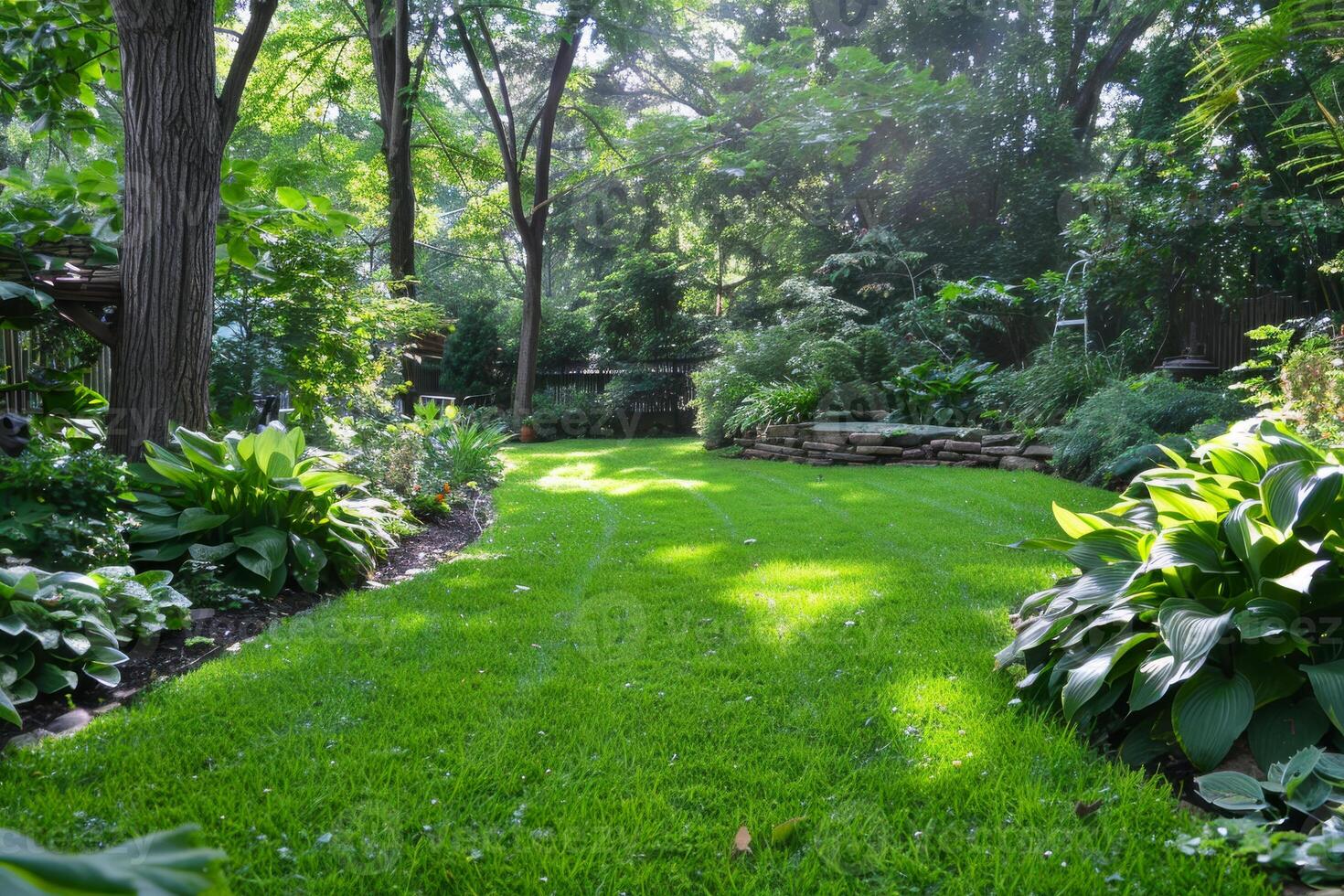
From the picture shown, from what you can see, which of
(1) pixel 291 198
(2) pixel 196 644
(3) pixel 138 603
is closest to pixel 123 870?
(3) pixel 138 603

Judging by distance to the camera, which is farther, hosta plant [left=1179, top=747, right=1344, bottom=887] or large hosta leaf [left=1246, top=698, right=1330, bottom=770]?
large hosta leaf [left=1246, top=698, right=1330, bottom=770]

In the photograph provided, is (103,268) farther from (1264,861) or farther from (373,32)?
(373,32)

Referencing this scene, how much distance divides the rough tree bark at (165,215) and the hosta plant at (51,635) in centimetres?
168

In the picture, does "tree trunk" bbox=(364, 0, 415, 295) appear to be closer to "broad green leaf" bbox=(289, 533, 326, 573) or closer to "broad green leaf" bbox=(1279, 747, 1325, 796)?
"broad green leaf" bbox=(289, 533, 326, 573)

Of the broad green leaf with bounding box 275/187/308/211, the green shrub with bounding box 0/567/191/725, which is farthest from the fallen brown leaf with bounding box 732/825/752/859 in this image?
the broad green leaf with bounding box 275/187/308/211

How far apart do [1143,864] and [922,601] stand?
193 cm

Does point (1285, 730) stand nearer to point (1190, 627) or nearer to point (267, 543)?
point (1190, 627)

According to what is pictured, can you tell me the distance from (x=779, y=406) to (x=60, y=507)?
28.3 feet

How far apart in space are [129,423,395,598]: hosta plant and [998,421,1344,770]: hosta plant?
3.08 metres

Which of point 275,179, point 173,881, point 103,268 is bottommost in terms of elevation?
point 173,881

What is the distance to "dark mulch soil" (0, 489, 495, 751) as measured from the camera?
2.54 m

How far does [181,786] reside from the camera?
205cm

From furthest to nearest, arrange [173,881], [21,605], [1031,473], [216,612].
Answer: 1. [1031,473]
2. [216,612]
3. [21,605]
4. [173,881]

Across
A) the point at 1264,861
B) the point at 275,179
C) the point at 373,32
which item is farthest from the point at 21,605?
the point at 373,32
